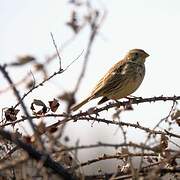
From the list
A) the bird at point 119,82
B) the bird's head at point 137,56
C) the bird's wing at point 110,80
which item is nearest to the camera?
the bird at point 119,82

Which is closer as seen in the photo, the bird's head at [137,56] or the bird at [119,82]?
the bird at [119,82]

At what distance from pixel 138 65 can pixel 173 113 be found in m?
5.24

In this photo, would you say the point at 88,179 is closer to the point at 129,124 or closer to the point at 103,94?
the point at 129,124

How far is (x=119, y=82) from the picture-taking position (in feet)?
25.2

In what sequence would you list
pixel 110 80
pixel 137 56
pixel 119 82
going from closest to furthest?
pixel 119 82, pixel 110 80, pixel 137 56

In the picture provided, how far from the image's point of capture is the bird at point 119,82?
7.50 metres

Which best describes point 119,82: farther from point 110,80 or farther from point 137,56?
point 137,56

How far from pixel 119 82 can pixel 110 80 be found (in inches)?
7.8

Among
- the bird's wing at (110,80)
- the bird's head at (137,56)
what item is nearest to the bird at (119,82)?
the bird's wing at (110,80)

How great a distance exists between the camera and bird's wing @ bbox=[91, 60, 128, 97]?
7.61m

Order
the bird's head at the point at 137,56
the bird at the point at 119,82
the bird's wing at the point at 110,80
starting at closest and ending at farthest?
the bird at the point at 119,82 < the bird's wing at the point at 110,80 < the bird's head at the point at 137,56

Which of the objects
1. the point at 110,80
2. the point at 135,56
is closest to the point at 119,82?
the point at 110,80

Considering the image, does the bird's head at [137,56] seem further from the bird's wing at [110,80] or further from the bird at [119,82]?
the bird's wing at [110,80]

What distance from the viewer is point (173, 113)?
3.11m
